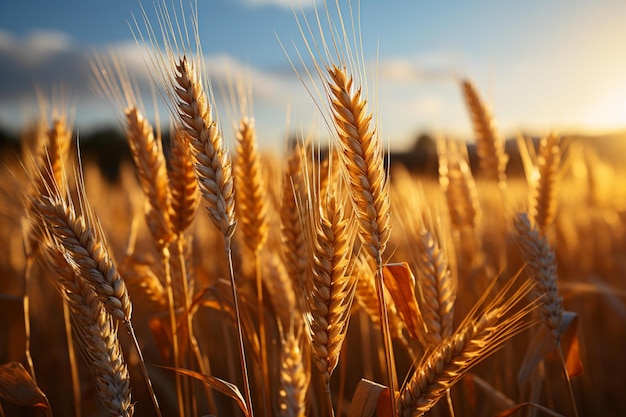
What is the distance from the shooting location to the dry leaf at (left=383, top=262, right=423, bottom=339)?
157 cm

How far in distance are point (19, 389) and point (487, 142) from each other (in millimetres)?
2363

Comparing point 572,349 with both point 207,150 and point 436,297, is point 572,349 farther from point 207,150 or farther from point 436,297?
point 207,150

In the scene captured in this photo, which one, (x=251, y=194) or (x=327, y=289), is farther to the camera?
(x=251, y=194)

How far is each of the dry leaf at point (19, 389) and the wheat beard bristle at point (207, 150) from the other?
76 cm

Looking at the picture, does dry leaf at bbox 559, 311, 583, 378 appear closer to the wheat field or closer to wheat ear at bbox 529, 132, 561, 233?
the wheat field

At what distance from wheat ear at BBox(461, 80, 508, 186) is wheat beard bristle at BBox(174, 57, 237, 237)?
1.83 m

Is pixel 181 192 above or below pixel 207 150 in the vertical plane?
below

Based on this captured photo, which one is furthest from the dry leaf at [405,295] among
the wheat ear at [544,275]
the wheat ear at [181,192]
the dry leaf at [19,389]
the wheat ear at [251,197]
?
the dry leaf at [19,389]

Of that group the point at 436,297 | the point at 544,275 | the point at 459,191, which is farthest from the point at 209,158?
the point at 459,191

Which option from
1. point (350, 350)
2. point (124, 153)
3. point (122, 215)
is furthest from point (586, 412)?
point (124, 153)

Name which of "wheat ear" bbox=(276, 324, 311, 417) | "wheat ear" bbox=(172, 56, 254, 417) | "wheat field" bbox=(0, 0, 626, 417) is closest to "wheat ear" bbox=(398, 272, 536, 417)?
"wheat field" bbox=(0, 0, 626, 417)

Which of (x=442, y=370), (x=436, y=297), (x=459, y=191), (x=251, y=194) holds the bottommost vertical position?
(x=442, y=370)

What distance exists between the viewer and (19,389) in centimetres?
154

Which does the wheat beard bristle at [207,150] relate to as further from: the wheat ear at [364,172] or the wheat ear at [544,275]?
the wheat ear at [544,275]
